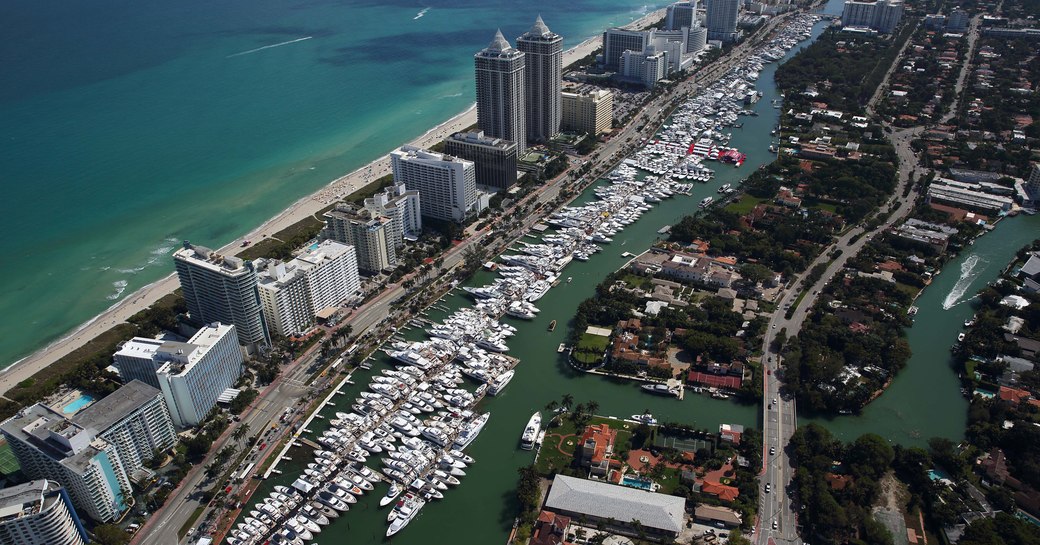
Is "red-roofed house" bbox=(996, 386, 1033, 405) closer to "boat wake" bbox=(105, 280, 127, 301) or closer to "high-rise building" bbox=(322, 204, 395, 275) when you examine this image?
"high-rise building" bbox=(322, 204, 395, 275)

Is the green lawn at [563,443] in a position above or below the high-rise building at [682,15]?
below

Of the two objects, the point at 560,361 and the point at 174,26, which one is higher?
the point at 174,26

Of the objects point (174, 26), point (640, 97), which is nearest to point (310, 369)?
point (640, 97)

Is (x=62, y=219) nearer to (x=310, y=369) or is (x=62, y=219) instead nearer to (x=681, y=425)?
(x=310, y=369)

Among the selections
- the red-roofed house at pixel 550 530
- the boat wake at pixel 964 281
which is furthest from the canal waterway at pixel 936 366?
the red-roofed house at pixel 550 530

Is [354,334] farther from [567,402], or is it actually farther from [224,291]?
[567,402]

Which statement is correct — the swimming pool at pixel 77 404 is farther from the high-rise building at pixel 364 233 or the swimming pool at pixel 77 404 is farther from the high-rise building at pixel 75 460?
the high-rise building at pixel 364 233

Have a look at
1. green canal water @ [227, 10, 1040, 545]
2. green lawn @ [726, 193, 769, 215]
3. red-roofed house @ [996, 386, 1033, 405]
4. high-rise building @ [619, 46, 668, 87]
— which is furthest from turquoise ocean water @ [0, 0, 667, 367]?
red-roofed house @ [996, 386, 1033, 405]
